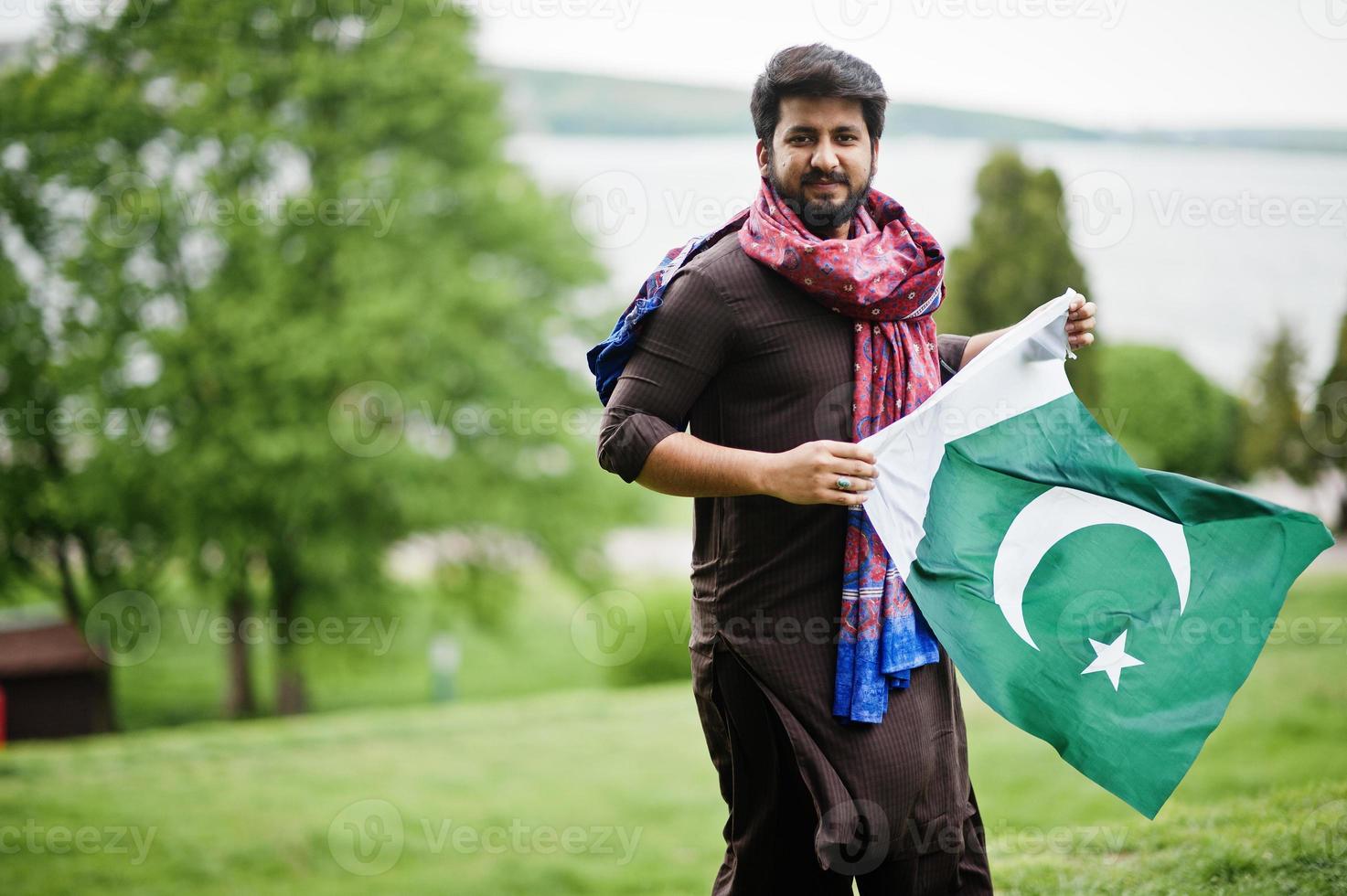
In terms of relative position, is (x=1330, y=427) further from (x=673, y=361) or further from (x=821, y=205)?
(x=673, y=361)

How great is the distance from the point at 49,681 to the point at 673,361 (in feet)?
51.9

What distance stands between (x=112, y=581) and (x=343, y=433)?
4.13 meters

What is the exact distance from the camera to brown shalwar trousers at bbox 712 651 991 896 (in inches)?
98.3

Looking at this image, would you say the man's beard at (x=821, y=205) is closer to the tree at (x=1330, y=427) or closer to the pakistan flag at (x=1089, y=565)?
the pakistan flag at (x=1089, y=565)

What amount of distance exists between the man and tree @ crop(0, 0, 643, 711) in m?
11.9

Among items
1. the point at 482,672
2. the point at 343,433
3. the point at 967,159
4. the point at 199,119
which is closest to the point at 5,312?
the point at 199,119

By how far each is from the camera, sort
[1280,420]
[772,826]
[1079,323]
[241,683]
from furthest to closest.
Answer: [241,683], [1280,420], [1079,323], [772,826]

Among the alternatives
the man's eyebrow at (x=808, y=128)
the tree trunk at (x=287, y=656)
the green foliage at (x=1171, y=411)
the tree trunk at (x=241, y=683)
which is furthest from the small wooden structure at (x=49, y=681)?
the man's eyebrow at (x=808, y=128)

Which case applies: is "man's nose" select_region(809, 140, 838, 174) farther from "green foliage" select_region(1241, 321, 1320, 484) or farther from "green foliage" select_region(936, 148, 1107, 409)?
"green foliage" select_region(1241, 321, 1320, 484)

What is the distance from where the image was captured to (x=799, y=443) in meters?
Answer: 2.42

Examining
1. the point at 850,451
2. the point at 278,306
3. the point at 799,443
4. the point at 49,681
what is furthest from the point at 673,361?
the point at 49,681

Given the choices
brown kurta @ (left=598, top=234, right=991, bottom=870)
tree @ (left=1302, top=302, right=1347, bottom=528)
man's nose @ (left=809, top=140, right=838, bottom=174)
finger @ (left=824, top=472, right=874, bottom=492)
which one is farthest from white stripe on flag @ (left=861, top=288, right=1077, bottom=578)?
tree @ (left=1302, top=302, right=1347, bottom=528)

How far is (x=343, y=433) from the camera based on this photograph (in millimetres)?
14430

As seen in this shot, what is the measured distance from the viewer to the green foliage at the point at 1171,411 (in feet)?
46.7
